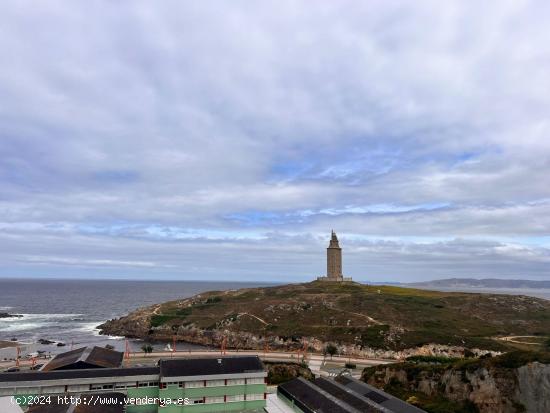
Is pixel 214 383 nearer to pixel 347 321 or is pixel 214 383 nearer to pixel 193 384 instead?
pixel 193 384

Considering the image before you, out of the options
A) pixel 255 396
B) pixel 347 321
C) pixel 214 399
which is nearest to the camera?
pixel 214 399

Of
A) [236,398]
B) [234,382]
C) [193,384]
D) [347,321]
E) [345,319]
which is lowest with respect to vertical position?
[236,398]

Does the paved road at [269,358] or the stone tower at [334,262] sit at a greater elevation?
the stone tower at [334,262]

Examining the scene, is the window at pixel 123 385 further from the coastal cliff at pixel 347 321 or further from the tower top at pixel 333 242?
the tower top at pixel 333 242

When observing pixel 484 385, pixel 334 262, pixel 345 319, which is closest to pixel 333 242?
pixel 334 262

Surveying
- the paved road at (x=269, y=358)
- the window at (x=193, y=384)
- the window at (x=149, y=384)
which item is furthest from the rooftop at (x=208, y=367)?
the paved road at (x=269, y=358)

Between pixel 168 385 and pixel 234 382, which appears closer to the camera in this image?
pixel 168 385

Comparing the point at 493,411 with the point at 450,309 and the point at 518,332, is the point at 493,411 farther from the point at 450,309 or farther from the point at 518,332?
the point at 450,309
